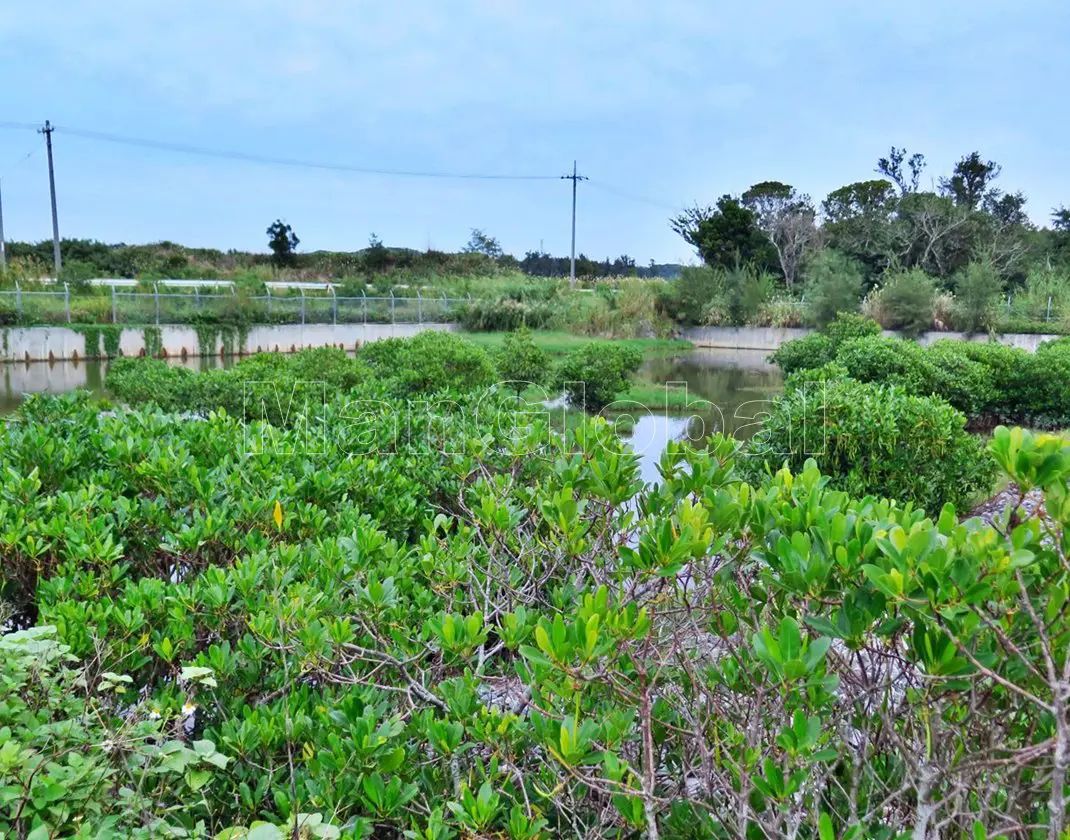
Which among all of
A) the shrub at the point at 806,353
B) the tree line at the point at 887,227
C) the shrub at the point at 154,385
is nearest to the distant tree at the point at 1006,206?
the tree line at the point at 887,227

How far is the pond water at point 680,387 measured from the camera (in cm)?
1101

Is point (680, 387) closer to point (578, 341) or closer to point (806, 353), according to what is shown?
point (806, 353)

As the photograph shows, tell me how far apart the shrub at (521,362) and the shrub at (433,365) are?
1.77 m

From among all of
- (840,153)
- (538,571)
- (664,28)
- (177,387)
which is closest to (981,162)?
(840,153)

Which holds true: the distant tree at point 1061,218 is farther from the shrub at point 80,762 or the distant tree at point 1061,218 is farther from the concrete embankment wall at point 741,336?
the shrub at point 80,762

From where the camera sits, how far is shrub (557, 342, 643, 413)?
12.2m

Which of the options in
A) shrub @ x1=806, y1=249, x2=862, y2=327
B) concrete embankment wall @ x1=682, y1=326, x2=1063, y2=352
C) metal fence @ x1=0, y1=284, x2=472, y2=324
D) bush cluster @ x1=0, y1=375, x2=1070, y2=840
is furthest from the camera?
concrete embankment wall @ x1=682, y1=326, x2=1063, y2=352

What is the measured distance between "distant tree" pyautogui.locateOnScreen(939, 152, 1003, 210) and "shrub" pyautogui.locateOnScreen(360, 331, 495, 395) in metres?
34.5

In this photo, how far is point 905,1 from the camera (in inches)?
336

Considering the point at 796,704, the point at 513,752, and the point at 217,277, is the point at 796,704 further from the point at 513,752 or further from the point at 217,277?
the point at 217,277

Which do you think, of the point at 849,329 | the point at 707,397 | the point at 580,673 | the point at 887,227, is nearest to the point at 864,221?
the point at 887,227

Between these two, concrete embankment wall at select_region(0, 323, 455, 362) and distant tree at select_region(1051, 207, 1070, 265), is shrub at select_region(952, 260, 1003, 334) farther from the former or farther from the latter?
concrete embankment wall at select_region(0, 323, 455, 362)

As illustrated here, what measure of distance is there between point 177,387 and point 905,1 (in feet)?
28.6

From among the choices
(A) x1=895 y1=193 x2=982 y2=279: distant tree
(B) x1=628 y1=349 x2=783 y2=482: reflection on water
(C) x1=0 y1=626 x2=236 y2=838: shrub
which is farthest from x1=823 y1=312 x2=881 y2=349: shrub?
(A) x1=895 y1=193 x2=982 y2=279: distant tree
